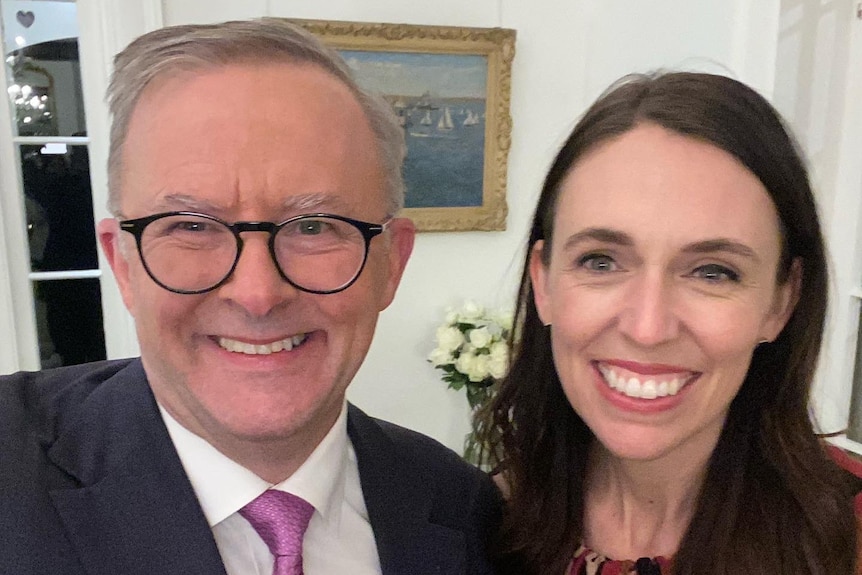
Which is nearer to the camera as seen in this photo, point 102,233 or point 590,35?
point 102,233

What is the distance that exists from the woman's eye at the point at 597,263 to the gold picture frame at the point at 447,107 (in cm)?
163

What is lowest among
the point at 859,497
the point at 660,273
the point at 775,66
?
the point at 859,497

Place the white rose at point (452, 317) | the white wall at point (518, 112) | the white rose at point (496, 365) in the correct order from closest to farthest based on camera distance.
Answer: the white rose at point (496, 365), the white rose at point (452, 317), the white wall at point (518, 112)

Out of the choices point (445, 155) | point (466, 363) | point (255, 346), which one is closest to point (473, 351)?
point (466, 363)

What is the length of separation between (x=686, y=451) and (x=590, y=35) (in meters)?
2.07

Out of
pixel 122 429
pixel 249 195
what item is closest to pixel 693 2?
pixel 249 195

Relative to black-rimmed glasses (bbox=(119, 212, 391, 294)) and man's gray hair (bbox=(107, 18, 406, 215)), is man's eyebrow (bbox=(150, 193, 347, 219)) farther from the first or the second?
man's gray hair (bbox=(107, 18, 406, 215))

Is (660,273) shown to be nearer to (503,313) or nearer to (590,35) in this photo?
(503,313)

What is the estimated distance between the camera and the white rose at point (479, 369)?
2424 millimetres

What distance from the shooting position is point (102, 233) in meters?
1.07

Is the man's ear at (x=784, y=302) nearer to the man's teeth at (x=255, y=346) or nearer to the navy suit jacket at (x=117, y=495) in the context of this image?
the navy suit jacket at (x=117, y=495)

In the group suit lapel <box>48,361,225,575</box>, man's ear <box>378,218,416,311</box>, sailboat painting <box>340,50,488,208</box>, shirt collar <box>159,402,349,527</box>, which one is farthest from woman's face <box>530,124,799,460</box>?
sailboat painting <box>340,50,488,208</box>

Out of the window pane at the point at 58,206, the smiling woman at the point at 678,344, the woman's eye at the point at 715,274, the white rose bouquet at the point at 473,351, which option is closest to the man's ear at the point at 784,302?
the smiling woman at the point at 678,344

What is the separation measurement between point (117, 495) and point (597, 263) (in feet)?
2.59
